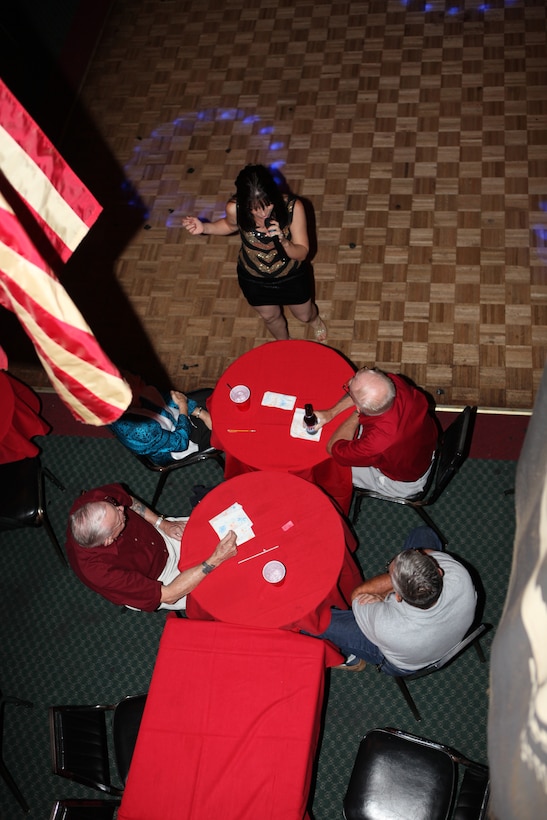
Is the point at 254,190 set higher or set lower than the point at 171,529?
higher

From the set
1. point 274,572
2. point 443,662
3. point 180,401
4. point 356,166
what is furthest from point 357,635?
→ point 356,166

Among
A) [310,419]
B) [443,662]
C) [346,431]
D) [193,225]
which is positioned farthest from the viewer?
[193,225]

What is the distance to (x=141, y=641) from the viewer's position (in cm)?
440

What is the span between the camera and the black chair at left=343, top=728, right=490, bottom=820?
125 inches

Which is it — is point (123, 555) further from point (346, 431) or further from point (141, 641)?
point (346, 431)

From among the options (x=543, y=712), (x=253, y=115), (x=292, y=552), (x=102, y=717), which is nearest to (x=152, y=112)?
(x=253, y=115)

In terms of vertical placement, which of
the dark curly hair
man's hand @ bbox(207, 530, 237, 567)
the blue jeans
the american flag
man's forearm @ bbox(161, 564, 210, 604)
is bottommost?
the blue jeans

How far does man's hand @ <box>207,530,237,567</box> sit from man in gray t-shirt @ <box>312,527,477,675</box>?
707 millimetres

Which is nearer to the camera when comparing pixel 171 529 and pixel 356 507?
pixel 171 529

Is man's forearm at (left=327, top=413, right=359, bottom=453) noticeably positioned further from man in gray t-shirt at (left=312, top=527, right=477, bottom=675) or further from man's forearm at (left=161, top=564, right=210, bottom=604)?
man's forearm at (left=161, top=564, right=210, bottom=604)

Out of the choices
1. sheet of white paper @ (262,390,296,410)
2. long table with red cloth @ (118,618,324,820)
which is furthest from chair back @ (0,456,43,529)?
sheet of white paper @ (262,390,296,410)

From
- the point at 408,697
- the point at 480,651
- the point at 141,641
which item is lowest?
the point at 480,651

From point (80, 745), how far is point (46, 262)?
245 cm

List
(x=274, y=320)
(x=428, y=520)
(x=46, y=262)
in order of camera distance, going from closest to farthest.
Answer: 1. (x=46, y=262)
2. (x=428, y=520)
3. (x=274, y=320)
